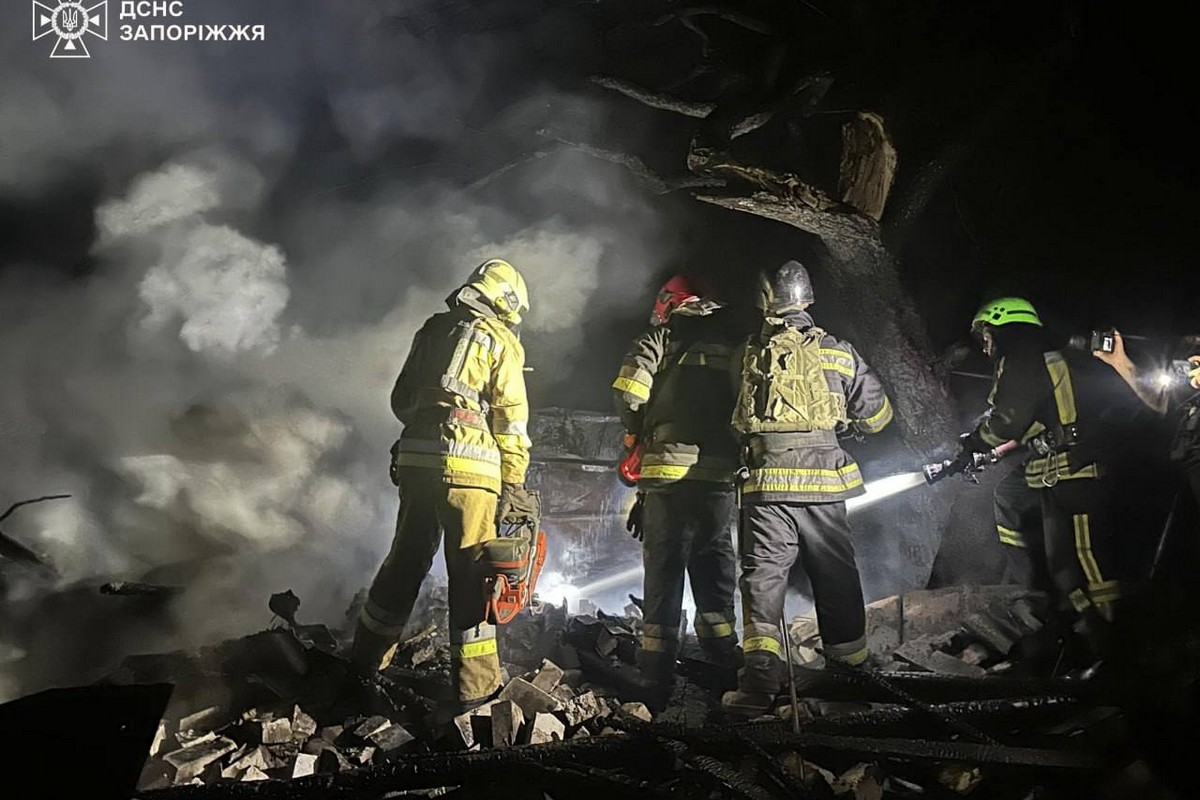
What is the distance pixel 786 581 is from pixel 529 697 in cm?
162

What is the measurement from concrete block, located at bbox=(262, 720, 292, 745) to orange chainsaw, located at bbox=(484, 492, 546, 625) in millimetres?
1150

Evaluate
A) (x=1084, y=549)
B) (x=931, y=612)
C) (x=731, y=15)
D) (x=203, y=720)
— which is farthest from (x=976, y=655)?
(x=731, y=15)

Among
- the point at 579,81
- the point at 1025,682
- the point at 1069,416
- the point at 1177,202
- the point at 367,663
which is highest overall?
the point at 579,81

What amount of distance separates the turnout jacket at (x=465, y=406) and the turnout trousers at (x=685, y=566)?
1000 mm

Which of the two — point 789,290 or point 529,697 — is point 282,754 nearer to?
point 529,697

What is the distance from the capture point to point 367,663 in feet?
13.2

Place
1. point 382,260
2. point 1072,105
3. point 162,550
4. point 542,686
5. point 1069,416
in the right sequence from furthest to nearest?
1. point 382,260
2. point 1072,105
3. point 162,550
4. point 1069,416
5. point 542,686

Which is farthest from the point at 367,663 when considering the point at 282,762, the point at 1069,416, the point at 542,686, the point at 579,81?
the point at 579,81

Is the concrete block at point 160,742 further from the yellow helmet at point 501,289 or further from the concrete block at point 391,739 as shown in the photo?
the yellow helmet at point 501,289

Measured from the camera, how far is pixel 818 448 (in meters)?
4.08

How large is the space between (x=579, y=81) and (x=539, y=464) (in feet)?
12.4

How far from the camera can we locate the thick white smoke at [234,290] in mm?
4855

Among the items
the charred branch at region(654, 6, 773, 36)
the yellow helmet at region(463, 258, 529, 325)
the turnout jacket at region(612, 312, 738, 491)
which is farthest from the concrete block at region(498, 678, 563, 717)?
the charred branch at region(654, 6, 773, 36)

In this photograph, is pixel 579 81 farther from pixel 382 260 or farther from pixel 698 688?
pixel 698 688
